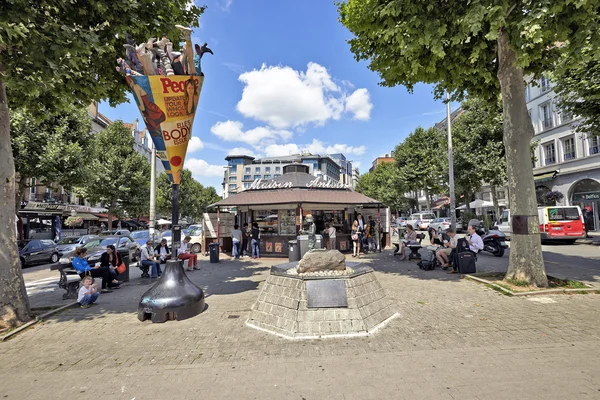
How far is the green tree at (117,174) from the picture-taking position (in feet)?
89.6

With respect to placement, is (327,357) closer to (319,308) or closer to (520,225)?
(319,308)

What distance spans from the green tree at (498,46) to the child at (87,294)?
947 centimetres

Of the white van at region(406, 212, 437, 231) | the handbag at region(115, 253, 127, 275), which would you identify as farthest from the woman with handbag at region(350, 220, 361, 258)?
the white van at region(406, 212, 437, 231)

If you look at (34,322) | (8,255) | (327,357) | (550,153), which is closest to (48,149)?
(8,255)

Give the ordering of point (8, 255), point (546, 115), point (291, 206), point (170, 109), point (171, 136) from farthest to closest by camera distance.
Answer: point (546, 115) < point (291, 206) < point (171, 136) < point (170, 109) < point (8, 255)

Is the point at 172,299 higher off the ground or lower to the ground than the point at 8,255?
lower

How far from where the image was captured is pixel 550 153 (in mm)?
28172

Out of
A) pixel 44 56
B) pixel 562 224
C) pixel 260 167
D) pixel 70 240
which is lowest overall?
pixel 70 240

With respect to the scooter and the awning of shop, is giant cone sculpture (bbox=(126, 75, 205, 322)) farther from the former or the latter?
the awning of shop

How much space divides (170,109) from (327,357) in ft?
18.5

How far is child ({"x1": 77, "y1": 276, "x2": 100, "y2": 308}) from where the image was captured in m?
7.29

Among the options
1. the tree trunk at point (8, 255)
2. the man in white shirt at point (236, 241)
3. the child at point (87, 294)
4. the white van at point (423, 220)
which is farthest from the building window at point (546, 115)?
the tree trunk at point (8, 255)

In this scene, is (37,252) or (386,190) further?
(386,190)

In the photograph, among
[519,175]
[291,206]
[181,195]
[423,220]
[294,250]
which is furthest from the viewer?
[181,195]
